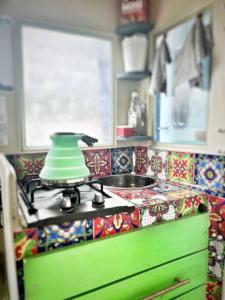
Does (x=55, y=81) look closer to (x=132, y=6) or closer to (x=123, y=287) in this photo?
(x=132, y=6)

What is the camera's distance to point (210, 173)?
3.39 ft

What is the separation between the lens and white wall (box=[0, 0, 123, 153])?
3.53 ft

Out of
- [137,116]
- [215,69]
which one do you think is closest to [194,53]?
[215,69]

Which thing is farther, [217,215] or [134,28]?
[134,28]

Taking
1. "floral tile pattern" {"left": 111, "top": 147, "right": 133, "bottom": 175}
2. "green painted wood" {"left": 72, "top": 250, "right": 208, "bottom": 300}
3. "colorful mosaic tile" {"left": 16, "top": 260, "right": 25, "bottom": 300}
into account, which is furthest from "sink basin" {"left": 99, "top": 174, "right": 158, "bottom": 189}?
"colorful mosaic tile" {"left": 16, "top": 260, "right": 25, "bottom": 300}

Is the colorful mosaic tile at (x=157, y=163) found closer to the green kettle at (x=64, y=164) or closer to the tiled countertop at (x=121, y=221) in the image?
the tiled countertop at (x=121, y=221)

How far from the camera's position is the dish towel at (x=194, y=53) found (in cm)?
98

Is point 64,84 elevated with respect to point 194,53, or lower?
lower

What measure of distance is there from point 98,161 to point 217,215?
69 centimetres

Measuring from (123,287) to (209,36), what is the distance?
1111 millimetres

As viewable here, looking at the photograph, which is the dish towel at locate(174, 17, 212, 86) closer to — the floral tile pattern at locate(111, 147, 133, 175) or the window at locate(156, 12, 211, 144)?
the window at locate(156, 12, 211, 144)

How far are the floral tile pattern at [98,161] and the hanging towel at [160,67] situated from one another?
0.48 m

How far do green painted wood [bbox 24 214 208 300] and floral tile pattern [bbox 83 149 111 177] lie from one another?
0.54 meters

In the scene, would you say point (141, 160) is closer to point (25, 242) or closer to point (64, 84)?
point (64, 84)
